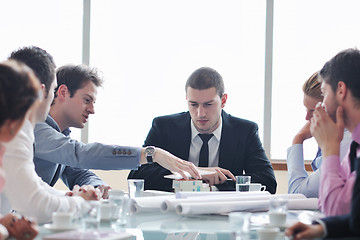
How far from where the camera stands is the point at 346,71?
1.77 meters

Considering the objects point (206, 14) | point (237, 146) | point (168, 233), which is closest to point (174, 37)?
point (206, 14)

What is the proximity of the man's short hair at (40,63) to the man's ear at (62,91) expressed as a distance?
0.79 m

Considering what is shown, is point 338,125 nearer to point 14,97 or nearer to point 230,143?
point 14,97

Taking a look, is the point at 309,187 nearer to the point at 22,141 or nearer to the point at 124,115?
the point at 22,141

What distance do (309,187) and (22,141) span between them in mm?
1373

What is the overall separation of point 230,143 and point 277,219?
181 cm

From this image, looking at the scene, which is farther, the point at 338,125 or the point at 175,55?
the point at 175,55

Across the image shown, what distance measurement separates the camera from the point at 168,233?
157 cm

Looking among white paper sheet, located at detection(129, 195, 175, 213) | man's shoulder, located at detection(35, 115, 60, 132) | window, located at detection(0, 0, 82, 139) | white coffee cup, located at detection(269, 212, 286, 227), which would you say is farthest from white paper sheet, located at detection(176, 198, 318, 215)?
window, located at detection(0, 0, 82, 139)

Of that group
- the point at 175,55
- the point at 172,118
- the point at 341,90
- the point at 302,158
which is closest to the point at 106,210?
the point at 341,90

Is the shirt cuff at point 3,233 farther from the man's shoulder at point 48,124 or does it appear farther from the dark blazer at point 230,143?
the dark blazer at point 230,143

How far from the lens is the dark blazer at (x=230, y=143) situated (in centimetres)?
329

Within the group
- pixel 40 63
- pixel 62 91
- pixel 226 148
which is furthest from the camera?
pixel 226 148

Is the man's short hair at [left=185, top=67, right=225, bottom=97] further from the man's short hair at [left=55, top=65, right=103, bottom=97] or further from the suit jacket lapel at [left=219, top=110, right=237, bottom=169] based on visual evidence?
the man's short hair at [left=55, top=65, right=103, bottom=97]
